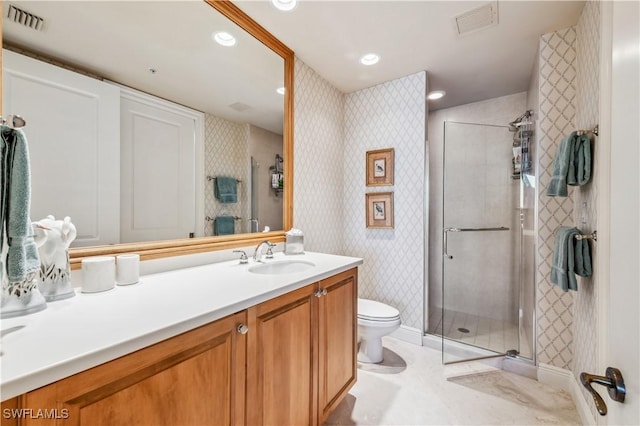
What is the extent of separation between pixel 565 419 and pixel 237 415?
187 centimetres

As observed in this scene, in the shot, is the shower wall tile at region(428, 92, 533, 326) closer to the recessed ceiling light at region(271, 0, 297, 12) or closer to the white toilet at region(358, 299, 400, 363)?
the white toilet at region(358, 299, 400, 363)

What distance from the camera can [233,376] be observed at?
2.96ft

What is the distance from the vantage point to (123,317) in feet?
2.49

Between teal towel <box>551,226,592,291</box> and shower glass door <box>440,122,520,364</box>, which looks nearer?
teal towel <box>551,226,592,291</box>

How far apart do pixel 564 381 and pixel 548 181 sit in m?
1.35

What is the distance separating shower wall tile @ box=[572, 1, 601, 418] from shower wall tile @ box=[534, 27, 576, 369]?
7cm

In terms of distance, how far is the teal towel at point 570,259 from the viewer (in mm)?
1389

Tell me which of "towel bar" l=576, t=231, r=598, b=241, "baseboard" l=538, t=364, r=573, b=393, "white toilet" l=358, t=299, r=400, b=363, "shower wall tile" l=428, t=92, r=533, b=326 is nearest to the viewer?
"towel bar" l=576, t=231, r=598, b=241

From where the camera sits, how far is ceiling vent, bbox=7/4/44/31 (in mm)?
955

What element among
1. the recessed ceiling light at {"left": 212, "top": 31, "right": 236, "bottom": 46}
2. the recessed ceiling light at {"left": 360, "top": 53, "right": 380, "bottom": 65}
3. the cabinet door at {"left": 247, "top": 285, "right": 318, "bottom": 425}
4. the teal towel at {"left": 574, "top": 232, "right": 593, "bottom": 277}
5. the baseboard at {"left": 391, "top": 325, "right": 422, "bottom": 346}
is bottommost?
the baseboard at {"left": 391, "top": 325, "right": 422, "bottom": 346}

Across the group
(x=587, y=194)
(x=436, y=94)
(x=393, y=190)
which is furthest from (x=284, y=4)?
(x=587, y=194)

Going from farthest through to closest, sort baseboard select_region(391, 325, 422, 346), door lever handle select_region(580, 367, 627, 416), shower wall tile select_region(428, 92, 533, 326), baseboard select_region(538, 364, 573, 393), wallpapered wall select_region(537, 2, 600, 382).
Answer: shower wall tile select_region(428, 92, 533, 326)
baseboard select_region(391, 325, 422, 346)
baseboard select_region(538, 364, 573, 393)
wallpapered wall select_region(537, 2, 600, 382)
door lever handle select_region(580, 367, 627, 416)

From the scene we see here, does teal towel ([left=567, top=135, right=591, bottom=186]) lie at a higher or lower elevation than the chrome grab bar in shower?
higher

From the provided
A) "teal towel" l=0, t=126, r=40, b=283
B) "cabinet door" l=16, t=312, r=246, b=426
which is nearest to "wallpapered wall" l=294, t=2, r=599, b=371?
"cabinet door" l=16, t=312, r=246, b=426
